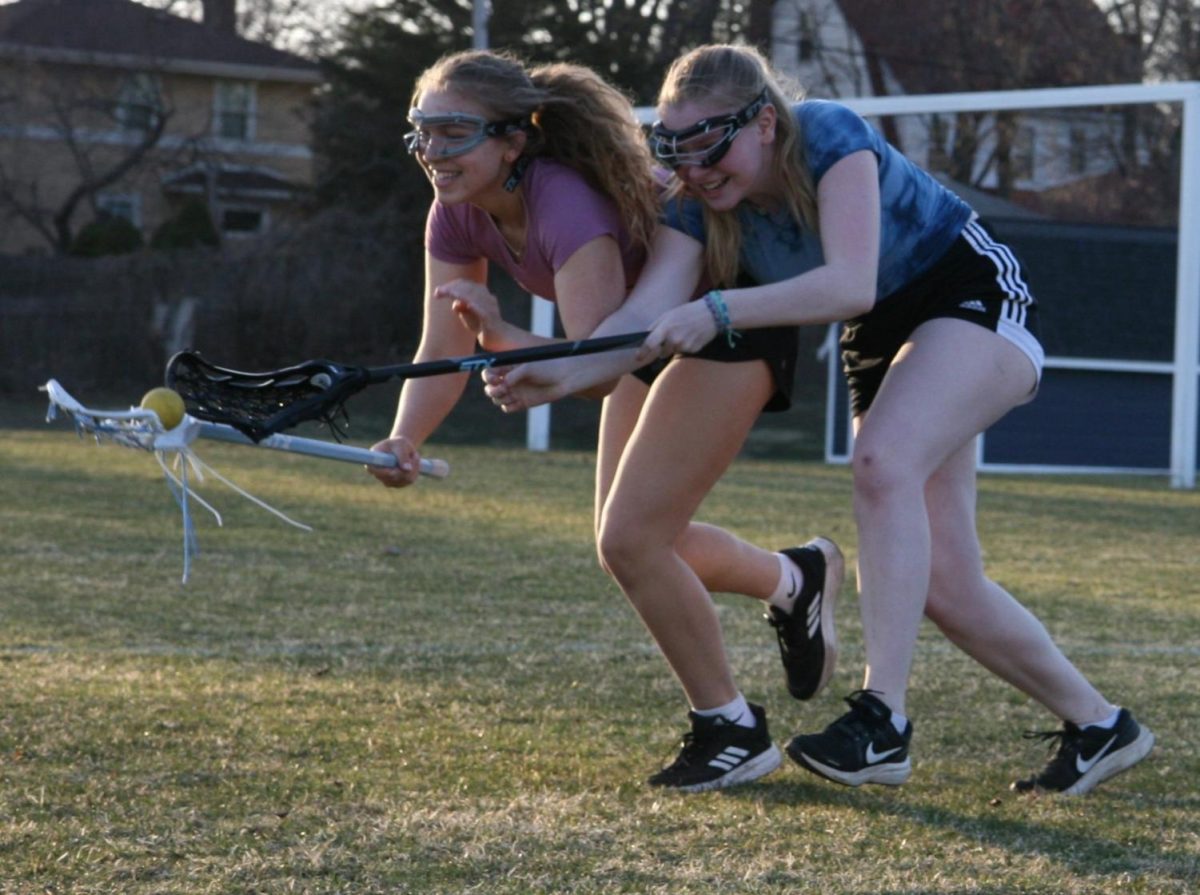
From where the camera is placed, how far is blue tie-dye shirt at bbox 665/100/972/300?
12.5 feet

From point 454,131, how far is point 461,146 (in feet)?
0.14

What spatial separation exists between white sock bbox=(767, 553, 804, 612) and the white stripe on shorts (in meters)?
0.85

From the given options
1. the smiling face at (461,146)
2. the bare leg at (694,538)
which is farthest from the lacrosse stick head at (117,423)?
the bare leg at (694,538)

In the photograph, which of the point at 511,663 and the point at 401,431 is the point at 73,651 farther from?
the point at 401,431

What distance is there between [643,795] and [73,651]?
2499mm

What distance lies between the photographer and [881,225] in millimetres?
3840

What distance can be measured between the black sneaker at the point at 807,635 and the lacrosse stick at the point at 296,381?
1154 mm

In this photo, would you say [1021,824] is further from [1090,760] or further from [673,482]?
[673,482]

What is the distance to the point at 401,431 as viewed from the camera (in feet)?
13.9

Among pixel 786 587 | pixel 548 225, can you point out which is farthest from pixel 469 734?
pixel 548 225

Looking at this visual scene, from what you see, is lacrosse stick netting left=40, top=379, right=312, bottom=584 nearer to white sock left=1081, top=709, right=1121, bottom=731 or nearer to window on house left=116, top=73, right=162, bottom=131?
white sock left=1081, top=709, right=1121, bottom=731

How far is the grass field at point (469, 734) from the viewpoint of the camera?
130 inches

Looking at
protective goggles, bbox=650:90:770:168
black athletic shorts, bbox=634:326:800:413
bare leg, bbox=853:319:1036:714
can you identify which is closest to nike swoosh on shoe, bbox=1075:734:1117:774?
bare leg, bbox=853:319:1036:714

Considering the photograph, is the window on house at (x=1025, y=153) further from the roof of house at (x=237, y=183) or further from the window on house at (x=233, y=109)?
the window on house at (x=233, y=109)
